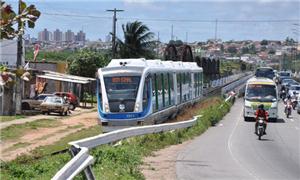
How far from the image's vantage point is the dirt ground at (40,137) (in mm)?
24625

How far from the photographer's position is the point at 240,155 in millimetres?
19781

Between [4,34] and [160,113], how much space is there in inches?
915

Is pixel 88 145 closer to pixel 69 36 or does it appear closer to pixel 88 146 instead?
pixel 88 146

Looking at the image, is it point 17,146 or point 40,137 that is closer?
point 17,146

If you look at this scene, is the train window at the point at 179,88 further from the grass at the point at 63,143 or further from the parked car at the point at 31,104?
the parked car at the point at 31,104

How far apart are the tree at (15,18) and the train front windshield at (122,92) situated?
790 inches

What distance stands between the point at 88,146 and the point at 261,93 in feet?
79.7

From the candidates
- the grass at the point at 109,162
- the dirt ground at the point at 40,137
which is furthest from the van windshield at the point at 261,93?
the grass at the point at 109,162

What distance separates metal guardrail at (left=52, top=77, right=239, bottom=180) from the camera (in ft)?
29.4

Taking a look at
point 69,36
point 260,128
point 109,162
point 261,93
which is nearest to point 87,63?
point 261,93

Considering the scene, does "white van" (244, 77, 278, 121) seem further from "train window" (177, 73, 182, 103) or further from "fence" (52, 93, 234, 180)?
"fence" (52, 93, 234, 180)

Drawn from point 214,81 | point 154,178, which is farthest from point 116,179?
point 214,81

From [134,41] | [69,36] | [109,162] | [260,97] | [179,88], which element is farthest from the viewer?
[69,36]

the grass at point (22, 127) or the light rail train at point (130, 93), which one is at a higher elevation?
the light rail train at point (130, 93)
